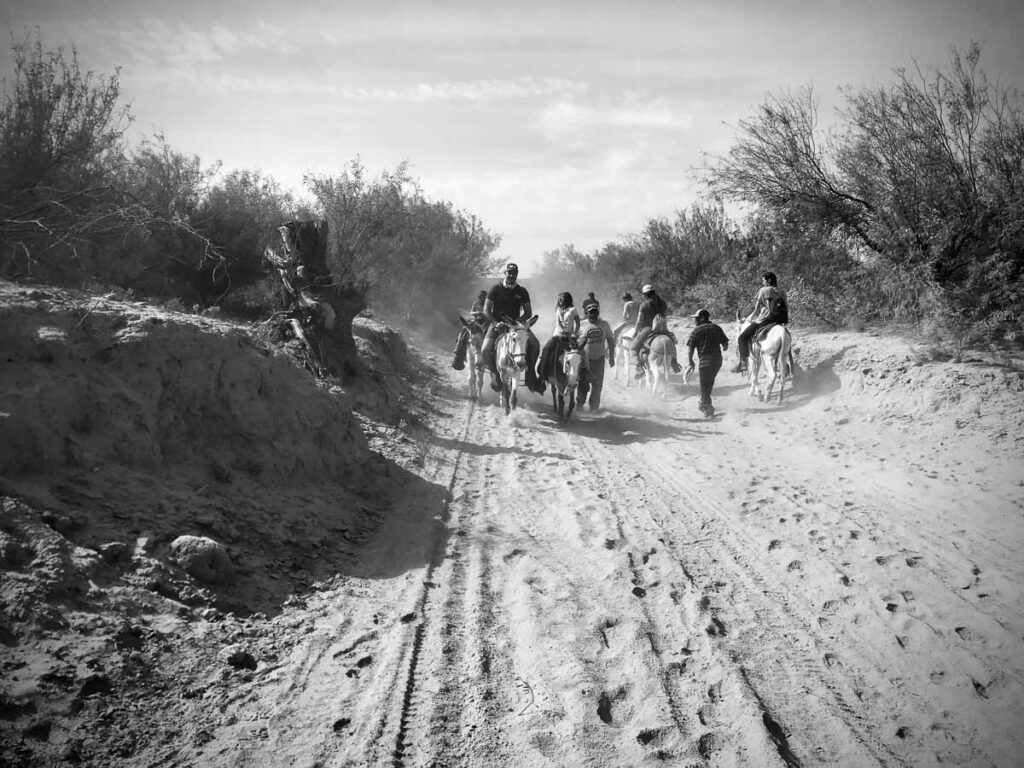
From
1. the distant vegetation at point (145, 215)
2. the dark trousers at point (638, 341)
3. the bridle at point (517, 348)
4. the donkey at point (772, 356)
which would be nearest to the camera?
the distant vegetation at point (145, 215)

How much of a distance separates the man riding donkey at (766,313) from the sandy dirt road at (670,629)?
5502 millimetres

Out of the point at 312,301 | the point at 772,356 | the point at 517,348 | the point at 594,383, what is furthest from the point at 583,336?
the point at 312,301

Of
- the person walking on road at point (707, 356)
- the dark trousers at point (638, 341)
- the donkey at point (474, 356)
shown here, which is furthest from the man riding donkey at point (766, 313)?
the donkey at point (474, 356)

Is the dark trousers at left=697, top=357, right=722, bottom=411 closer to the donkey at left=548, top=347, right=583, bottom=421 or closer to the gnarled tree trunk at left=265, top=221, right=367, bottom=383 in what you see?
the donkey at left=548, top=347, right=583, bottom=421

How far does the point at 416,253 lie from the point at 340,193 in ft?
27.0

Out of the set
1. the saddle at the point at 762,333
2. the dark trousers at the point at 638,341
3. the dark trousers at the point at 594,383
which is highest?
the saddle at the point at 762,333

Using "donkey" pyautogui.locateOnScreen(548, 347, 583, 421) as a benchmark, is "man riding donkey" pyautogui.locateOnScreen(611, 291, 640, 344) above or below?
above

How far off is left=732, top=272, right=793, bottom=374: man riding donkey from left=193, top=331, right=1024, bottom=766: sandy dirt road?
18.1ft

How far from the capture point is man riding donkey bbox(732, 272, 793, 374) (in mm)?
12211

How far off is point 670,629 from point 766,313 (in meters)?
10.2

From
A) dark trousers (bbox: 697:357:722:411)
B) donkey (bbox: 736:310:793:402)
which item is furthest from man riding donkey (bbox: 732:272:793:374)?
dark trousers (bbox: 697:357:722:411)

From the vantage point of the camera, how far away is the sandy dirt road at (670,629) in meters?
2.88

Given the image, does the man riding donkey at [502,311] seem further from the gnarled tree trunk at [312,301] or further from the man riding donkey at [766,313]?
the man riding donkey at [766,313]

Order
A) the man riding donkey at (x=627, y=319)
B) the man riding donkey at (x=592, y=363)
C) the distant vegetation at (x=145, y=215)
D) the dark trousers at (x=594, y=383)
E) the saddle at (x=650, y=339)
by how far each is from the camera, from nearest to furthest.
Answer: the distant vegetation at (x=145, y=215) → the man riding donkey at (x=592, y=363) → the dark trousers at (x=594, y=383) → the saddle at (x=650, y=339) → the man riding donkey at (x=627, y=319)
